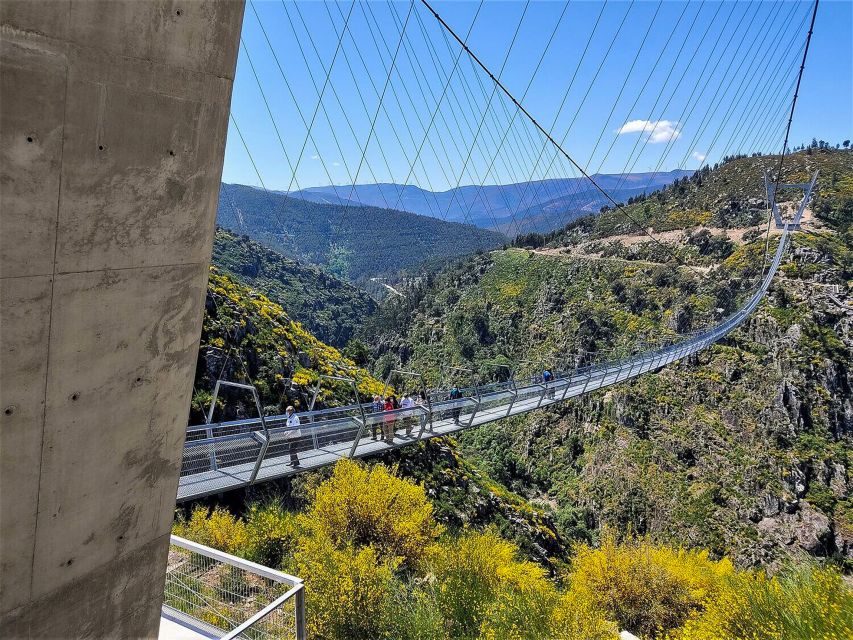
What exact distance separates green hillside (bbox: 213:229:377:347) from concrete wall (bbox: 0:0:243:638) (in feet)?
205

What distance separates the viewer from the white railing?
3674 mm

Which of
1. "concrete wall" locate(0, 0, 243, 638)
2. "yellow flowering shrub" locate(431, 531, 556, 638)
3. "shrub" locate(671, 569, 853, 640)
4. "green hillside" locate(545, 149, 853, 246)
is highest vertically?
"green hillside" locate(545, 149, 853, 246)

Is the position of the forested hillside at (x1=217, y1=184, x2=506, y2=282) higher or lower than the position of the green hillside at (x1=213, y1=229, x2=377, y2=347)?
higher

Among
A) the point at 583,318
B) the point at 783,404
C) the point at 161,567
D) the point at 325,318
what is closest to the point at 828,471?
the point at 783,404

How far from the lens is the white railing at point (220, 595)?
3.67 meters

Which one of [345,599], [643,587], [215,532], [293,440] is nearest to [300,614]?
[293,440]

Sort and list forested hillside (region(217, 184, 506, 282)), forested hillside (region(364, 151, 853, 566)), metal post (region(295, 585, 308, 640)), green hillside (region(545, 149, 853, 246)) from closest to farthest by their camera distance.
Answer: metal post (region(295, 585, 308, 640)), forested hillside (region(364, 151, 853, 566)), green hillside (region(545, 149, 853, 246)), forested hillside (region(217, 184, 506, 282))

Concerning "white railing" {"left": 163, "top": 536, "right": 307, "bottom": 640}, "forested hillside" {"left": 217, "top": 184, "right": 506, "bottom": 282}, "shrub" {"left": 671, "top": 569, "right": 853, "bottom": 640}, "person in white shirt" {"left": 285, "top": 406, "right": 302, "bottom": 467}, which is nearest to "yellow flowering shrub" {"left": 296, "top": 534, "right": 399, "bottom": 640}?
"person in white shirt" {"left": 285, "top": 406, "right": 302, "bottom": 467}

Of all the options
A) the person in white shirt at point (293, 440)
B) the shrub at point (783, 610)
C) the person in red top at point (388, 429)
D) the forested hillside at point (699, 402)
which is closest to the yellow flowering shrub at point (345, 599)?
the person in red top at point (388, 429)

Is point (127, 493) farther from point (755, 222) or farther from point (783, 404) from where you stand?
point (755, 222)

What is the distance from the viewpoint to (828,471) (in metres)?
26.0

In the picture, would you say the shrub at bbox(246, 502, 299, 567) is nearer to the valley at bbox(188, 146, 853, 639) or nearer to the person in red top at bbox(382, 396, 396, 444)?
the valley at bbox(188, 146, 853, 639)

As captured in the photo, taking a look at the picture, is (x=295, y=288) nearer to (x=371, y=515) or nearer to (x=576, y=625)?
(x=371, y=515)

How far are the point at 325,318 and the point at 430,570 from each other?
223 ft
